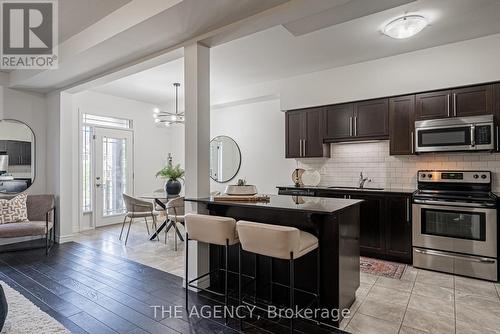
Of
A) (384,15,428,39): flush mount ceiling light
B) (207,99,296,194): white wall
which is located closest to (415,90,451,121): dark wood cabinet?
(384,15,428,39): flush mount ceiling light

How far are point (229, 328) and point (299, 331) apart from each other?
1.84 ft

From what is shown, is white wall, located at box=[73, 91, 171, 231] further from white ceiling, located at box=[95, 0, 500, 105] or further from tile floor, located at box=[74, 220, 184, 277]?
white ceiling, located at box=[95, 0, 500, 105]

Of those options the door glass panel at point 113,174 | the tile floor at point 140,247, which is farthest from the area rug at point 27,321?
the door glass panel at point 113,174

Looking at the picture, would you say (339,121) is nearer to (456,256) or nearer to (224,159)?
(456,256)

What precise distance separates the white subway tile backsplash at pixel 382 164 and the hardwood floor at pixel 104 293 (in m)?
2.83

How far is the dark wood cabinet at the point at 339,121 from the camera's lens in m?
4.42

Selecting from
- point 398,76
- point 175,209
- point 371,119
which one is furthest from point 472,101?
point 175,209

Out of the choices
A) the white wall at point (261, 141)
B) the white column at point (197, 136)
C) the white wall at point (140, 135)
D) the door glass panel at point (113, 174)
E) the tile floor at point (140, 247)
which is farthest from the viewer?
the door glass panel at point (113, 174)

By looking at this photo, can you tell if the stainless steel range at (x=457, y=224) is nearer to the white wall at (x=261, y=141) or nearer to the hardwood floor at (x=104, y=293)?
the hardwood floor at (x=104, y=293)

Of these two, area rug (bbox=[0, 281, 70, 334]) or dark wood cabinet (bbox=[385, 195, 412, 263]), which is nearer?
area rug (bbox=[0, 281, 70, 334])

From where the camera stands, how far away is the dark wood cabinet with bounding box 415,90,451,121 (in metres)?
3.67

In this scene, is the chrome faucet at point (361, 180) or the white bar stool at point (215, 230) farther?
the chrome faucet at point (361, 180)

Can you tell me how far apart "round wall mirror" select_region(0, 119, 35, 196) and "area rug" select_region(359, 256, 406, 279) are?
5.65 meters

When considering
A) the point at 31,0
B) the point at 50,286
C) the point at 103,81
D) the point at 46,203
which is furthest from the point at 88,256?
the point at 31,0
